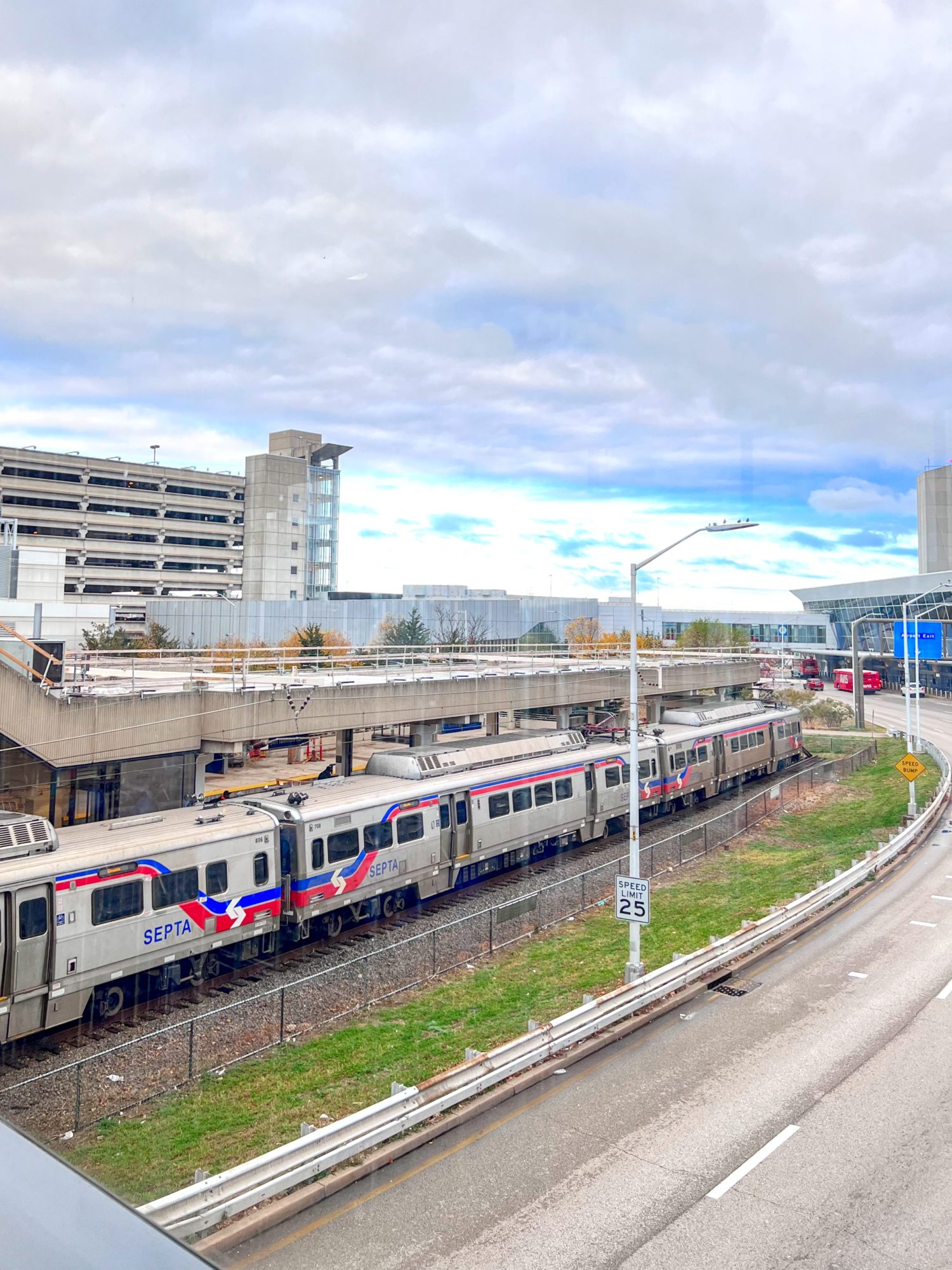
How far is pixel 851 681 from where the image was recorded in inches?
3199

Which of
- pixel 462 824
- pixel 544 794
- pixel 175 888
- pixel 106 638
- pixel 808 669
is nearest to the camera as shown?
pixel 175 888

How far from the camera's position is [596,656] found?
53.3 metres

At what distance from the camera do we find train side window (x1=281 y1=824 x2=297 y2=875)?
16781 mm

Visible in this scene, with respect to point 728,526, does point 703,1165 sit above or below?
below

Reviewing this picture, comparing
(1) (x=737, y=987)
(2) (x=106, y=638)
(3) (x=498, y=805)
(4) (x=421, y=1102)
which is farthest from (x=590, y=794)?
(2) (x=106, y=638)

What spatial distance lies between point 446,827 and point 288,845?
4.79 meters

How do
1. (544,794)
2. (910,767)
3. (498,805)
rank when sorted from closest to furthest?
1. (498,805)
2. (544,794)
3. (910,767)

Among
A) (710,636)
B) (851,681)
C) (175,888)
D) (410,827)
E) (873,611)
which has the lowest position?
(175,888)

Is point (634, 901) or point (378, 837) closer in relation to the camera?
point (634, 901)

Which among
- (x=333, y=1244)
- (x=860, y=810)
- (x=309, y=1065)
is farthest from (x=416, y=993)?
(x=860, y=810)

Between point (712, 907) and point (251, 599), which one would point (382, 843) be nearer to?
point (712, 907)

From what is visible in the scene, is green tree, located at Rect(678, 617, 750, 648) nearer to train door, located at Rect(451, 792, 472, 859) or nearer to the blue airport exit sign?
the blue airport exit sign

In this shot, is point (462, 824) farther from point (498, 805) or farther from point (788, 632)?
point (788, 632)

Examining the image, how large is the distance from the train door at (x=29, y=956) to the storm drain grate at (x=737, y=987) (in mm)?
9711
